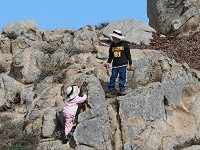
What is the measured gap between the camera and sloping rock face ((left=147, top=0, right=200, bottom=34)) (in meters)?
26.0

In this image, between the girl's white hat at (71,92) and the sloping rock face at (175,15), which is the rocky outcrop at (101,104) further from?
the sloping rock face at (175,15)

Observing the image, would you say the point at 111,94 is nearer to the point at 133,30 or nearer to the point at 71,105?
the point at 71,105

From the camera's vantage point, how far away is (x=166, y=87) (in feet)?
56.4

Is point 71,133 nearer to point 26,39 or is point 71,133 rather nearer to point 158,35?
point 26,39

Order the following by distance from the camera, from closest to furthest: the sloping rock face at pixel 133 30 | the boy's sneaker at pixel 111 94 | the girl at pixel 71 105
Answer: the girl at pixel 71 105
the boy's sneaker at pixel 111 94
the sloping rock face at pixel 133 30

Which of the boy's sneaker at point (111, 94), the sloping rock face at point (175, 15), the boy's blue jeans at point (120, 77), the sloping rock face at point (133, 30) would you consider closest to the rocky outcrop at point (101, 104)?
the boy's sneaker at point (111, 94)

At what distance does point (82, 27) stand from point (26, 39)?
2661 mm

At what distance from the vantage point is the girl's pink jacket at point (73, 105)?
16297 millimetres

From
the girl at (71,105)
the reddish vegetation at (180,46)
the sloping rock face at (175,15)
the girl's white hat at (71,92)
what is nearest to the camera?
the girl at (71,105)

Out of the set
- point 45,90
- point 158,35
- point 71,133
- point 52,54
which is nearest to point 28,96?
point 45,90

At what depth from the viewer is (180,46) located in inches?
920

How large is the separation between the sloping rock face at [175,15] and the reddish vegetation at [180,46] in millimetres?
932

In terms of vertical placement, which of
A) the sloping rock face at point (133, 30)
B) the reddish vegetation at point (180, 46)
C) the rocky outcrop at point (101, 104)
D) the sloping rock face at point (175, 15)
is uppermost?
the sloping rock face at point (175, 15)

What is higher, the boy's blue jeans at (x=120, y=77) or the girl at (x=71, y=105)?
the boy's blue jeans at (x=120, y=77)
